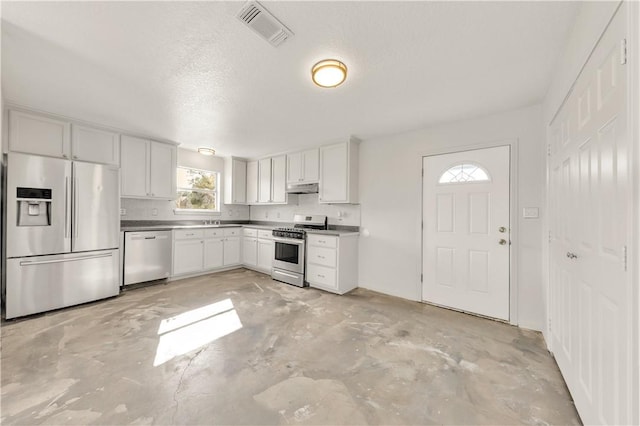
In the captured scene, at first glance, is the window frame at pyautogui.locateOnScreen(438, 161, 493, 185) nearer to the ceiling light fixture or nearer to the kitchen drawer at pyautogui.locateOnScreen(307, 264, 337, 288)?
the kitchen drawer at pyautogui.locateOnScreen(307, 264, 337, 288)

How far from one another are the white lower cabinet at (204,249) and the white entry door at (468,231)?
3.76 meters

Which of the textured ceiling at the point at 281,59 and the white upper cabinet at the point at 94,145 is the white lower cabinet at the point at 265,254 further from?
the white upper cabinet at the point at 94,145

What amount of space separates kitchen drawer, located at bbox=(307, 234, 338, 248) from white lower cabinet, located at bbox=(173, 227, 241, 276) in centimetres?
199

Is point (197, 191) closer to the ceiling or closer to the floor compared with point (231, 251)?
closer to the ceiling

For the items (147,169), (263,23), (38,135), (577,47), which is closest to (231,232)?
(147,169)

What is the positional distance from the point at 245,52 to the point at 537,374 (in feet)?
10.9

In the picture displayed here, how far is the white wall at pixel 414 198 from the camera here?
8.97ft

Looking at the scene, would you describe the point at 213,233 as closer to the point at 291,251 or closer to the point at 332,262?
the point at 291,251

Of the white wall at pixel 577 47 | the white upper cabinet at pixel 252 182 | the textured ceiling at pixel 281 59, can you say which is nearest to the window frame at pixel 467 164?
the textured ceiling at pixel 281 59

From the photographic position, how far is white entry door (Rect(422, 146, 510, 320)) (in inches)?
115

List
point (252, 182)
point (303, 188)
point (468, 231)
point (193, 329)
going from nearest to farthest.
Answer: point (193, 329) → point (468, 231) → point (303, 188) → point (252, 182)

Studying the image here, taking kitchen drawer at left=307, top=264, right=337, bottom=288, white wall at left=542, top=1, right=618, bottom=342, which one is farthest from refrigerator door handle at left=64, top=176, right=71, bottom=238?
white wall at left=542, top=1, right=618, bottom=342

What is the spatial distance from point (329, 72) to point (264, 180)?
11.9 feet

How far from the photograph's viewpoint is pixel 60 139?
10.5 ft
